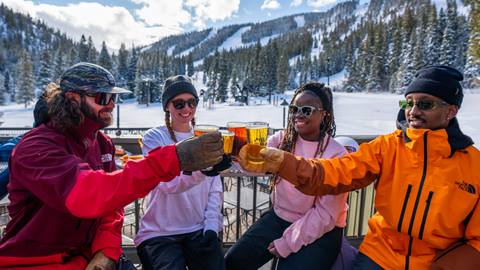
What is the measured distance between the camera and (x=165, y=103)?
2.50m

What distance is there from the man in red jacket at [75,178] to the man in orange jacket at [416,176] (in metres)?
0.46

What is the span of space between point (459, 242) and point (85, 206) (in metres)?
1.89

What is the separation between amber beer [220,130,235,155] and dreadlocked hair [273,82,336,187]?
32.2 inches

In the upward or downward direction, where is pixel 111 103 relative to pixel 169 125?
upward

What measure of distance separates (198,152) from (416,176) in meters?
1.21

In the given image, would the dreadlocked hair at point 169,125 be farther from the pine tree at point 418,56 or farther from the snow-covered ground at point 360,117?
the pine tree at point 418,56

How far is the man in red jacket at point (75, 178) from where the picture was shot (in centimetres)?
144

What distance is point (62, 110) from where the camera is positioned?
170cm

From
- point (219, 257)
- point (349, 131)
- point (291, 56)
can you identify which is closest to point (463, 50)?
point (349, 131)

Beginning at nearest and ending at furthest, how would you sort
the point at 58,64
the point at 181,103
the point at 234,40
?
the point at 181,103
the point at 58,64
the point at 234,40

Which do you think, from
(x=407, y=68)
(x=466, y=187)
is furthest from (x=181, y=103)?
(x=407, y=68)

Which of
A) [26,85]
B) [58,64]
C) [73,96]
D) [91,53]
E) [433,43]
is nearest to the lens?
[73,96]

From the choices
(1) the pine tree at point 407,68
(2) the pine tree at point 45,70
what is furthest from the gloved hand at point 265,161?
(2) the pine tree at point 45,70

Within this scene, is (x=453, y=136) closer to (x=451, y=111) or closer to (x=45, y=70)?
(x=451, y=111)
